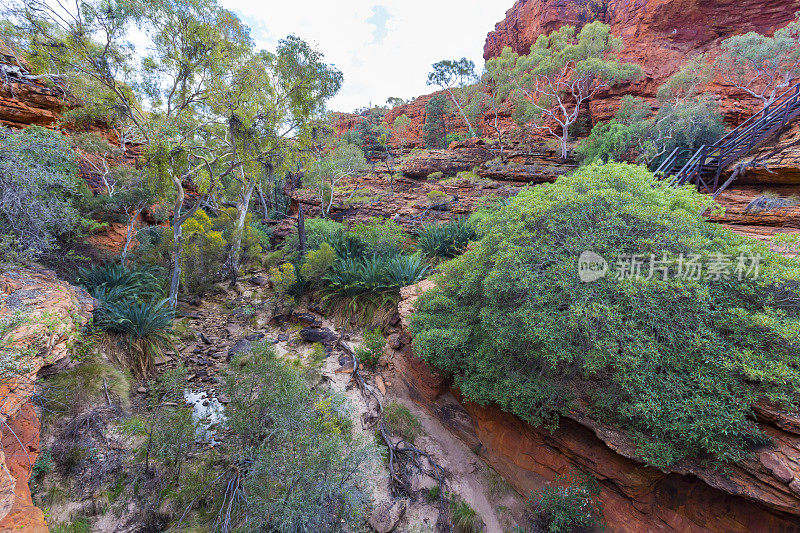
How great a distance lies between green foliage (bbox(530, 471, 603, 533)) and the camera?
3.38 m

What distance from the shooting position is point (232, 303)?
388 inches

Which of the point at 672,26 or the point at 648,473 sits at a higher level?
the point at 672,26

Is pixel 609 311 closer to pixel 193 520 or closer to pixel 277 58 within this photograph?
pixel 193 520

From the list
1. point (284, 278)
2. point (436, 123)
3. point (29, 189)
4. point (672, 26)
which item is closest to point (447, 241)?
point (284, 278)

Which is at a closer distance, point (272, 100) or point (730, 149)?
point (272, 100)

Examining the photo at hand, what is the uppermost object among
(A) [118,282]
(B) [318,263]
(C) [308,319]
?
(A) [118,282]

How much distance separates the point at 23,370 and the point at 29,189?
14.5ft

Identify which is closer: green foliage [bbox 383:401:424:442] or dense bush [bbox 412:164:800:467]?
dense bush [bbox 412:164:800:467]

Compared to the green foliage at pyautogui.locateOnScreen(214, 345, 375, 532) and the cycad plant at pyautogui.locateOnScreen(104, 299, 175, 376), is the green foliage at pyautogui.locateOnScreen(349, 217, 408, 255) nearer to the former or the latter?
the cycad plant at pyautogui.locateOnScreen(104, 299, 175, 376)

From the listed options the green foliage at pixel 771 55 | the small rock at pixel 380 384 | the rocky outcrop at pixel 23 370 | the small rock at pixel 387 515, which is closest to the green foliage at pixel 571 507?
the small rock at pixel 387 515

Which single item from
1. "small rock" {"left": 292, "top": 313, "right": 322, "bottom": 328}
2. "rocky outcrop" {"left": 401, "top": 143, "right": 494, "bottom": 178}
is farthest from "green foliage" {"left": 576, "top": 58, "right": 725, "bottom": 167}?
"small rock" {"left": 292, "top": 313, "right": 322, "bottom": 328}

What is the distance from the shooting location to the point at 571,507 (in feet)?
11.1

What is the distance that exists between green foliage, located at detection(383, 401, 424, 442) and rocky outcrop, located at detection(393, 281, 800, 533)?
62 centimetres

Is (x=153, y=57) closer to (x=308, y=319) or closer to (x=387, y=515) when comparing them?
(x=308, y=319)
